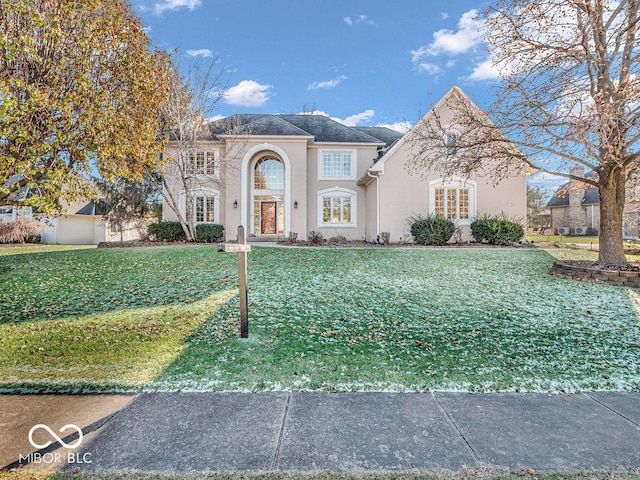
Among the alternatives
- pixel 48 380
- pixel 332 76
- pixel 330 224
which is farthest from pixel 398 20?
pixel 48 380

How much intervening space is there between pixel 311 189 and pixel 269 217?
3125mm

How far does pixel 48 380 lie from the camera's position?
357 centimetres

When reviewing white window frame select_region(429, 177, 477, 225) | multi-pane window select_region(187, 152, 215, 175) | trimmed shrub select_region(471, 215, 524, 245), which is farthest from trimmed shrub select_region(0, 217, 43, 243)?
trimmed shrub select_region(471, 215, 524, 245)

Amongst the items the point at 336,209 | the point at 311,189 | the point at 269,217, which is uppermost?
the point at 311,189

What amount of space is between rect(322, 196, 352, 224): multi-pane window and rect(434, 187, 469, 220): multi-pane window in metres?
5.13

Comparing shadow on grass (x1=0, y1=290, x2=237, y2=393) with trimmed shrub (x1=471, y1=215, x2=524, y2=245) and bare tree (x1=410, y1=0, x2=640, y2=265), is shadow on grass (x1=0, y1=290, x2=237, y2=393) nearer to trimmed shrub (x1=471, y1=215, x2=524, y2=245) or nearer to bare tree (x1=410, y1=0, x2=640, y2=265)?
bare tree (x1=410, y1=0, x2=640, y2=265)

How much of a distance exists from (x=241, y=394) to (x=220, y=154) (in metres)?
17.9

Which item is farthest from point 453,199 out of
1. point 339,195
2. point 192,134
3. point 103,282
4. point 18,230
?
point 18,230

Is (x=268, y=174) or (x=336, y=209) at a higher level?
(x=268, y=174)

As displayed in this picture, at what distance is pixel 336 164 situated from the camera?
19734 mm

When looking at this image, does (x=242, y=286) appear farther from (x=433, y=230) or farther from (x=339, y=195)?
(x=339, y=195)

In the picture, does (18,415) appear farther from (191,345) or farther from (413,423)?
(413,423)

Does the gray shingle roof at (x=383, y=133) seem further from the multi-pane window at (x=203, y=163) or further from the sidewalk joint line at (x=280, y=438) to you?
the sidewalk joint line at (x=280, y=438)

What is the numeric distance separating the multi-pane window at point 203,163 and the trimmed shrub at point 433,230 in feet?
38.1
